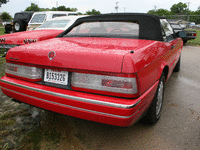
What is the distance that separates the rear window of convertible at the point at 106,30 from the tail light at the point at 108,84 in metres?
1.02

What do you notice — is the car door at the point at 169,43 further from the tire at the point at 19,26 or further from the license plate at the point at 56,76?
the tire at the point at 19,26

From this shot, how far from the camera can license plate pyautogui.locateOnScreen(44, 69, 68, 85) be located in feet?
6.26

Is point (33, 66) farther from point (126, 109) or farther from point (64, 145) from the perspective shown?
point (126, 109)

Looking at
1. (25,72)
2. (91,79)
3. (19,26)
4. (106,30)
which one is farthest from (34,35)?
(19,26)

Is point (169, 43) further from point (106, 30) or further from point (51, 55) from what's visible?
point (51, 55)

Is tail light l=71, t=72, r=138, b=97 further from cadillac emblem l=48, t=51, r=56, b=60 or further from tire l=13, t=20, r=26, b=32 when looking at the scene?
tire l=13, t=20, r=26, b=32

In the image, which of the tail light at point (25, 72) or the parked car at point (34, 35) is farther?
the parked car at point (34, 35)

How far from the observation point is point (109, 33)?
8.80ft

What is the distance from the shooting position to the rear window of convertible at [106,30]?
2.59m

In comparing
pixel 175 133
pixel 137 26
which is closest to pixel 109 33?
pixel 137 26

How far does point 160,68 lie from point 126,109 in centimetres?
95

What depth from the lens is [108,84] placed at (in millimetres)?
1711

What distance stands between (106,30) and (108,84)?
131 centimetres

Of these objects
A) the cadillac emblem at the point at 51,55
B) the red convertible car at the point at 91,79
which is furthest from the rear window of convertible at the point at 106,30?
the cadillac emblem at the point at 51,55
